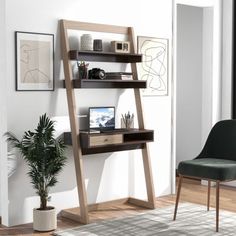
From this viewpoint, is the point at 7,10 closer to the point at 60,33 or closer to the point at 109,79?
the point at 60,33

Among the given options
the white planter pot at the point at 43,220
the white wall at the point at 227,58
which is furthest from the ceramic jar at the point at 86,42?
the white wall at the point at 227,58

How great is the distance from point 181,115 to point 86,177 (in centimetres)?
247

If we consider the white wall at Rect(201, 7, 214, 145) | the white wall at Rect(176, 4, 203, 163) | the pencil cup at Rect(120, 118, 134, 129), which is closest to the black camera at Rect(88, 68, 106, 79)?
the pencil cup at Rect(120, 118, 134, 129)

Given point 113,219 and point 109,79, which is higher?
point 109,79

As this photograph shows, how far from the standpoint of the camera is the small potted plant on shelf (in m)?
4.16

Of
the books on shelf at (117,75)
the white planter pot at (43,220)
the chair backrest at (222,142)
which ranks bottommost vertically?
the white planter pot at (43,220)

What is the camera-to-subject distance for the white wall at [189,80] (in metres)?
6.68

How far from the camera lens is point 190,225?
431cm

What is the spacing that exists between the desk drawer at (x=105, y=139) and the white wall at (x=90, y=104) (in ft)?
1.21

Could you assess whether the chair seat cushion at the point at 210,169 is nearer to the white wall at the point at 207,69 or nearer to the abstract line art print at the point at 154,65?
the abstract line art print at the point at 154,65

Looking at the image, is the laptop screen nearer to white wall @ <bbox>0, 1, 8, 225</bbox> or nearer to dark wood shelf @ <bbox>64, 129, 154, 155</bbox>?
dark wood shelf @ <bbox>64, 129, 154, 155</bbox>

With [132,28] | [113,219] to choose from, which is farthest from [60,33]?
[113,219]

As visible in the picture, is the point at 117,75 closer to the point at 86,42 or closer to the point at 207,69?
the point at 86,42

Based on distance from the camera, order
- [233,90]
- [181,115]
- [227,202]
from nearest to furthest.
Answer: [227,202] < [233,90] < [181,115]
